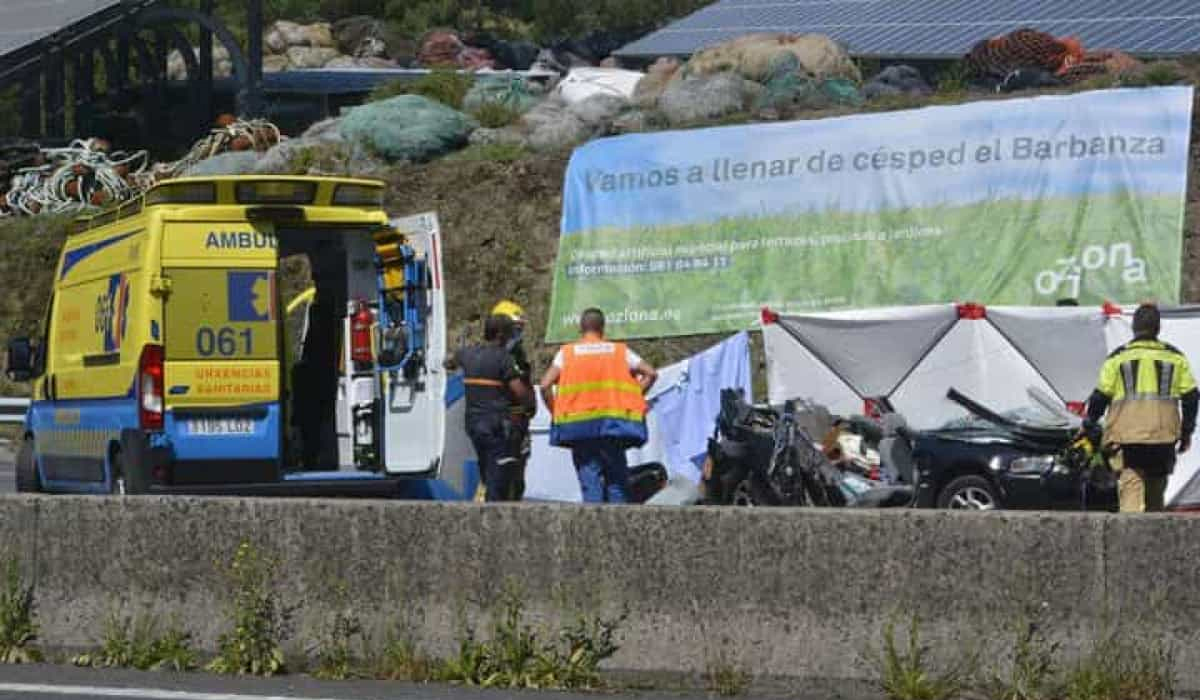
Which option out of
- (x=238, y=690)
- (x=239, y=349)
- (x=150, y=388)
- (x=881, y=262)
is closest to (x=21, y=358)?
(x=150, y=388)

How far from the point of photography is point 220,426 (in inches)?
571

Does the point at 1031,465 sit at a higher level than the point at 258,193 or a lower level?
lower

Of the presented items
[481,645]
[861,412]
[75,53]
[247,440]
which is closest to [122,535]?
[481,645]

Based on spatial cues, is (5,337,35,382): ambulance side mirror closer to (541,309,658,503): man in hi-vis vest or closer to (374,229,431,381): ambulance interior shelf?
(374,229,431,381): ambulance interior shelf

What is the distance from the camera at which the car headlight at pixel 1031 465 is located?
14.6 m

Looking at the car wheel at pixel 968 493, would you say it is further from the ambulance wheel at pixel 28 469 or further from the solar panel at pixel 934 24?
the solar panel at pixel 934 24

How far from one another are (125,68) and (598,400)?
114ft

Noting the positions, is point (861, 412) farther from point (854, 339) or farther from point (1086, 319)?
point (1086, 319)

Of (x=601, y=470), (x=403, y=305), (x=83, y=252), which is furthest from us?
(x=83, y=252)

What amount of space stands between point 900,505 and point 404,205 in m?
14.9

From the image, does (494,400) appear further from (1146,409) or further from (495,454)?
(1146,409)

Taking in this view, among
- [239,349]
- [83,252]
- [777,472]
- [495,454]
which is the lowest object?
[777,472]

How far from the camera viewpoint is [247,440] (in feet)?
47.8

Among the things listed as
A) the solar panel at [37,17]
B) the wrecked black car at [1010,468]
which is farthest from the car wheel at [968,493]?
the solar panel at [37,17]
